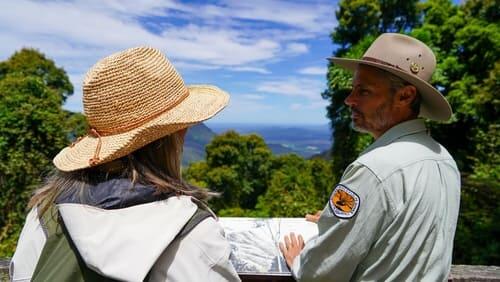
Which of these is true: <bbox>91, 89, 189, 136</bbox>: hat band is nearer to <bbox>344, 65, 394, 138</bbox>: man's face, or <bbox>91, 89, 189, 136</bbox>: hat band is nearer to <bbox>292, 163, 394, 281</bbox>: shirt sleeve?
<bbox>292, 163, 394, 281</bbox>: shirt sleeve

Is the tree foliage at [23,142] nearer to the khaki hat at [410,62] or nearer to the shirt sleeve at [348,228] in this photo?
the shirt sleeve at [348,228]

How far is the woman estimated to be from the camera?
95 centimetres

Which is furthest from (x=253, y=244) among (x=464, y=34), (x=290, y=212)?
(x=464, y=34)

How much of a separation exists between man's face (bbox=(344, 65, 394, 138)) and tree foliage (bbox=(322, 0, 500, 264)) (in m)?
5.93

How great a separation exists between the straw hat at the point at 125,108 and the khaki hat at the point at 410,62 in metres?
0.82

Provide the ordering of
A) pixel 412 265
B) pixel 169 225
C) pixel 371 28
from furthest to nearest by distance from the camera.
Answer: pixel 371 28
pixel 412 265
pixel 169 225

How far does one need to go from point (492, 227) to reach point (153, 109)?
552 centimetres

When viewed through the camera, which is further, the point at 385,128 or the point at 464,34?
the point at 464,34

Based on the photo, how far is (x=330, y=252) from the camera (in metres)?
1.38

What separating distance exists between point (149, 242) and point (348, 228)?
72cm

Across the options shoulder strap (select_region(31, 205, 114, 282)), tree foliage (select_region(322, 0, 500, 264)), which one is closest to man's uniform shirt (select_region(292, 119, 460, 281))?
shoulder strap (select_region(31, 205, 114, 282))

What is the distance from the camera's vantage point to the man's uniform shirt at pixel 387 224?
132 centimetres

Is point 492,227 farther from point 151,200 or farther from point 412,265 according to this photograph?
point 151,200

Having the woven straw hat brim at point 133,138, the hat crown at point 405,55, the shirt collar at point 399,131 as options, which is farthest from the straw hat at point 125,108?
the hat crown at point 405,55
